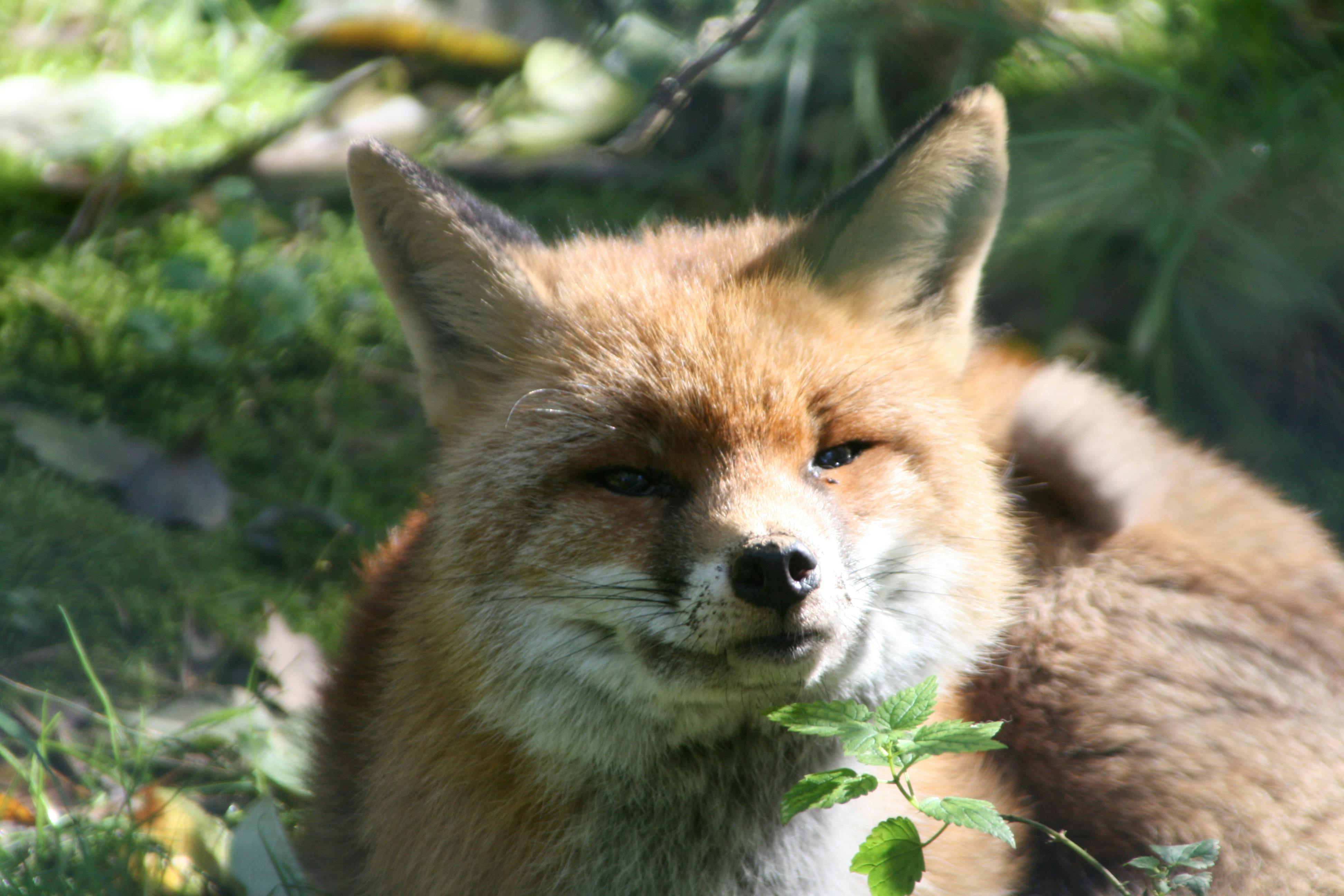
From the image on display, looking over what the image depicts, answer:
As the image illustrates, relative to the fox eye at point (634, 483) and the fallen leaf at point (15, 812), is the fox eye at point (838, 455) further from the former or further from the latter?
the fallen leaf at point (15, 812)

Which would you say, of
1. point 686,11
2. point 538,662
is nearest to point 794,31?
point 686,11

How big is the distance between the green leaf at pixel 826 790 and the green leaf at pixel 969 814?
123 mm

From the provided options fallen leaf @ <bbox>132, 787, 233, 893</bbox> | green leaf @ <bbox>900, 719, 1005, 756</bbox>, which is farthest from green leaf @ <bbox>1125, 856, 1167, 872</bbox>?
fallen leaf @ <bbox>132, 787, 233, 893</bbox>

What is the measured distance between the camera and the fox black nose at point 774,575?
2258 mm

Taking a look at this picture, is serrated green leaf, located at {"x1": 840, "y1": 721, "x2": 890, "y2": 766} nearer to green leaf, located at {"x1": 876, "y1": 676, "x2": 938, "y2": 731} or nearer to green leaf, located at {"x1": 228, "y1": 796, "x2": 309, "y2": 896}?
green leaf, located at {"x1": 876, "y1": 676, "x2": 938, "y2": 731}

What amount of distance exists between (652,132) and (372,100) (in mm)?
2635

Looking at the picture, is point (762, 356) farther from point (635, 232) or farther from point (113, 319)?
point (113, 319)

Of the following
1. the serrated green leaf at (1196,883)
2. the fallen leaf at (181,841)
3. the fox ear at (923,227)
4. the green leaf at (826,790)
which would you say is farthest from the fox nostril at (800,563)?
the fallen leaf at (181,841)

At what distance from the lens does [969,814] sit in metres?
2.27

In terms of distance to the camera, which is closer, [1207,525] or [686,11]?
[1207,525]

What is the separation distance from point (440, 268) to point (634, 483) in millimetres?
845

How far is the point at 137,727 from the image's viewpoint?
11.9 ft

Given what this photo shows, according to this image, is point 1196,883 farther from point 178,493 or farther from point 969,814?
point 178,493

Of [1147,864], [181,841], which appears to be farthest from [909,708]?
[181,841]
